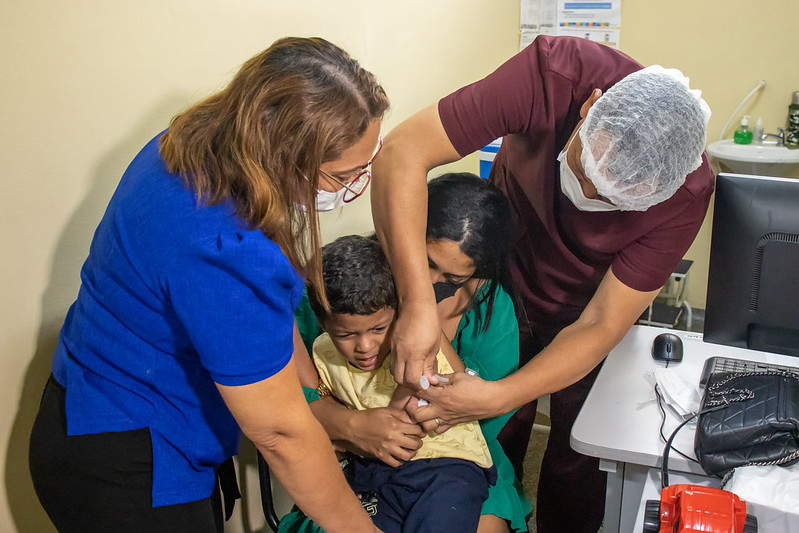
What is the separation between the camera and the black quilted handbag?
116cm

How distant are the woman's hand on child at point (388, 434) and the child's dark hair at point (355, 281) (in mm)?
220

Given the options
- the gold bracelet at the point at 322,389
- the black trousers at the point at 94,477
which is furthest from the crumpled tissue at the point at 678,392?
the black trousers at the point at 94,477

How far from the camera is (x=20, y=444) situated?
4.10 ft

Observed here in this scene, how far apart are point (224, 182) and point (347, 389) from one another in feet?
2.52

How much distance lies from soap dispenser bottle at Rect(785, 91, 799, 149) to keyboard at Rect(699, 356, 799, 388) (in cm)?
226

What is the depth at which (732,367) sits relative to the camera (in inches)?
56.9

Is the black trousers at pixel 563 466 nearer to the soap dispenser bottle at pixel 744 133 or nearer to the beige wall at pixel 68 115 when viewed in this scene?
the beige wall at pixel 68 115

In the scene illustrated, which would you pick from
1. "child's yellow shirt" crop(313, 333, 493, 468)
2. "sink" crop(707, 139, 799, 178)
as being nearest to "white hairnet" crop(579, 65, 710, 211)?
"child's yellow shirt" crop(313, 333, 493, 468)

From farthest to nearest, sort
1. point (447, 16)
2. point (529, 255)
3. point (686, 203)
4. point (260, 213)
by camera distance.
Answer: point (447, 16), point (529, 255), point (686, 203), point (260, 213)

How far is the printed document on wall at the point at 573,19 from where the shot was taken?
3566 millimetres

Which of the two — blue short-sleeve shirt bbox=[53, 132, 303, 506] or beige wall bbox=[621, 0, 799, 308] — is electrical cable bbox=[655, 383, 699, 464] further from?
beige wall bbox=[621, 0, 799, 308]

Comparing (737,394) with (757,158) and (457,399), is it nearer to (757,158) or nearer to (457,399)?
(457,399)

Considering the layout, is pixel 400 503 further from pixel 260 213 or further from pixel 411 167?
pixel 260 213

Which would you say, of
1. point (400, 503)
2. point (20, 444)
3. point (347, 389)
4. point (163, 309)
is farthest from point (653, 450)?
point (20, 444)
